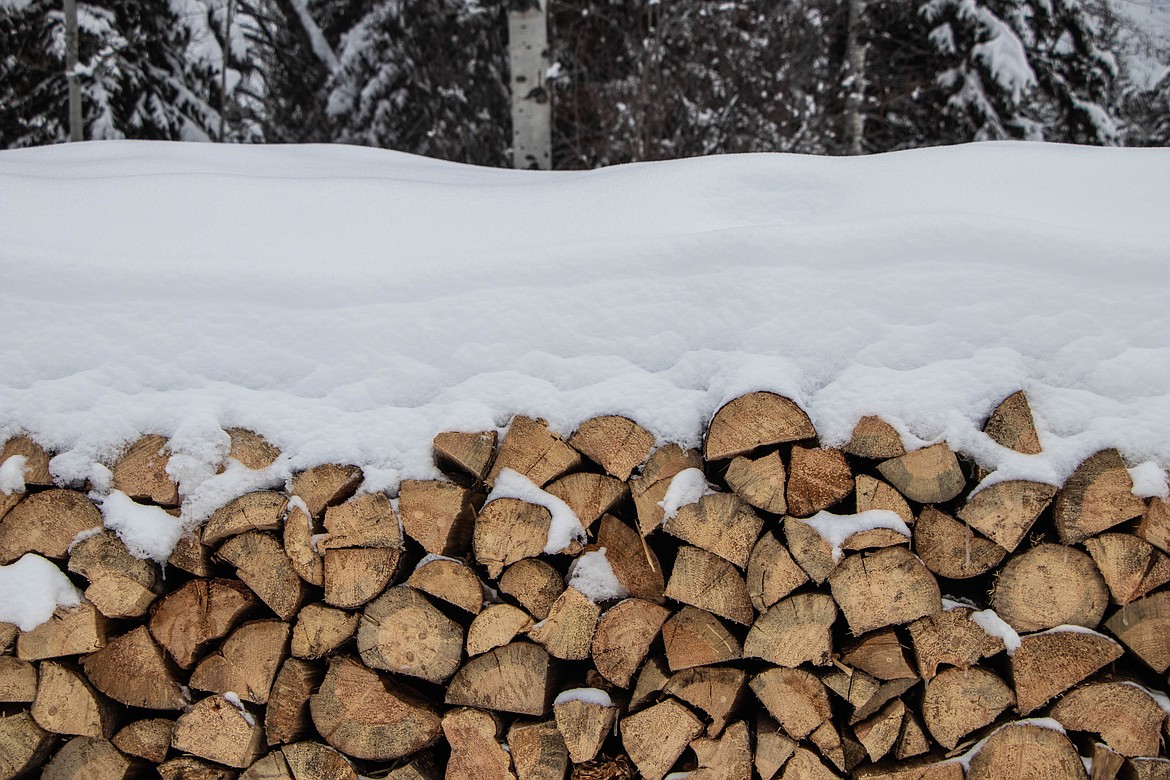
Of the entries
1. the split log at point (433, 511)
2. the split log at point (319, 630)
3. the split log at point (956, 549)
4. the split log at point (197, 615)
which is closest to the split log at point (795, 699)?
the split log at point (956, 549)

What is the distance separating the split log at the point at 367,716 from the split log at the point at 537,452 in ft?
1.89

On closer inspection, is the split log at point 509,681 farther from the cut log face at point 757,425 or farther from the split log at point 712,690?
the cut log face at point 757,425

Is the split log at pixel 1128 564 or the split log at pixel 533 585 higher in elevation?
the split log at pixel 1128 564

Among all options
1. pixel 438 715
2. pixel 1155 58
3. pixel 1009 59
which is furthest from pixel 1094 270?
pixel 1155 58

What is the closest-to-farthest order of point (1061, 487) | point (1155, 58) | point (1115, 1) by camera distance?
point (1061, 487) → point (1115, 1) → point (1155, 58)

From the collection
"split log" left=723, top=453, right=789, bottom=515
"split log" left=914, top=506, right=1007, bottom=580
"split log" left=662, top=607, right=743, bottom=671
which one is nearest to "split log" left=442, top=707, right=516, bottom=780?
"split log" left=662, top=607, right=743, bottom=671

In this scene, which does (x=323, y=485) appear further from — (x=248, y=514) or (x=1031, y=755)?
(x=1031, y=755)

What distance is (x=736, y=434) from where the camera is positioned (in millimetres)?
1674

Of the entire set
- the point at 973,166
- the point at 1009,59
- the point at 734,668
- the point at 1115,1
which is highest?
the point at 1115,1

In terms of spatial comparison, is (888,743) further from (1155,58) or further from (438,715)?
(1155,58)

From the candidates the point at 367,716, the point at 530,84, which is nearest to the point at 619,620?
the point at 367,716

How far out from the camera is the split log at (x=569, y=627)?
173 cm

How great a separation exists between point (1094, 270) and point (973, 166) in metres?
0.41

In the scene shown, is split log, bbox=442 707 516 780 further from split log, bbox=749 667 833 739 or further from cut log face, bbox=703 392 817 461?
cut log face, bbox=703 392 817 461
